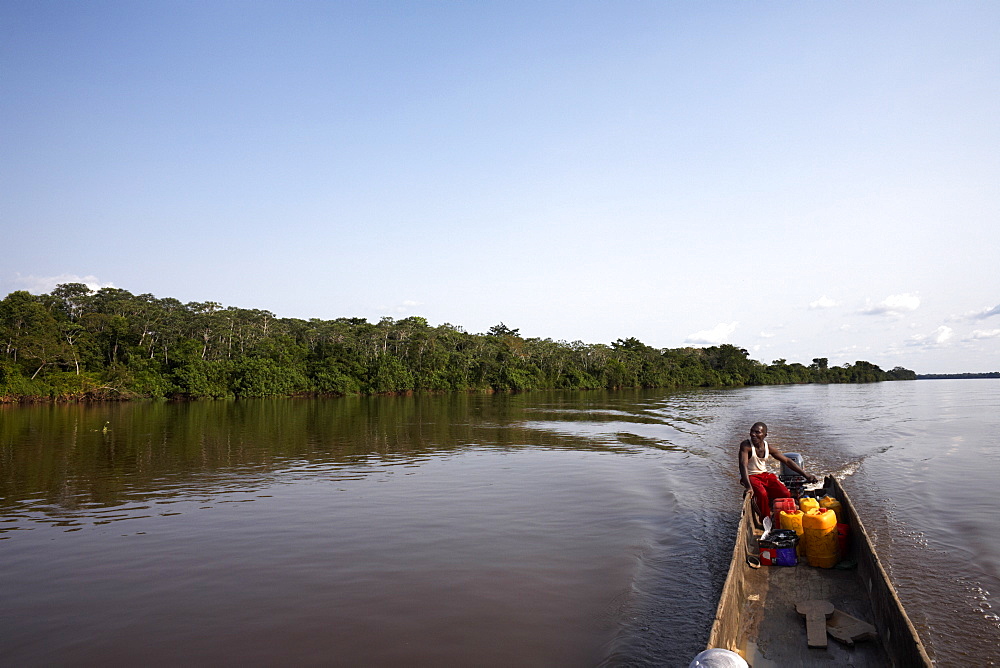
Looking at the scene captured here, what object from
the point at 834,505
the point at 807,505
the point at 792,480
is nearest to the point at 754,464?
the point at 834,505

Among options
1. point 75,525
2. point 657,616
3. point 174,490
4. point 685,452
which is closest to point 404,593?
point 657,616

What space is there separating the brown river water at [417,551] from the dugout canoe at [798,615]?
657mm

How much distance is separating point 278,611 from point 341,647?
1197mm

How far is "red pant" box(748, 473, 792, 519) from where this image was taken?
8250mm

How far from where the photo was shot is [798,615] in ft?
17.7

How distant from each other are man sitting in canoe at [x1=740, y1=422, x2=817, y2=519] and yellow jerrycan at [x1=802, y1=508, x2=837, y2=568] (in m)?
1.58

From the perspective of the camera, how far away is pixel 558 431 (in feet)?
84.0

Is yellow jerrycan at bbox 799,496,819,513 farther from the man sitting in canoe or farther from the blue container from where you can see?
the man sitting in canoe

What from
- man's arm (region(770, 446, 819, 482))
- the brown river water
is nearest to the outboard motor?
man's arm (region(770, 446, 819, 482))

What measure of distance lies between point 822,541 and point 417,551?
203 inches

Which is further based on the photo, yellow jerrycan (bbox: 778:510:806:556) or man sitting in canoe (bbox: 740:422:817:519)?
man sitting in canoe (bbox: 740:422:817:519)

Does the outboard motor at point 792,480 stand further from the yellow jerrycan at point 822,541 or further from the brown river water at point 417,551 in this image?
the yellow jerrycan at point 822,541

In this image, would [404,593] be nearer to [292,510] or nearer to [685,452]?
[292,510]

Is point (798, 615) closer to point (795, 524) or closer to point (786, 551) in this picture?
point (786, 551)
